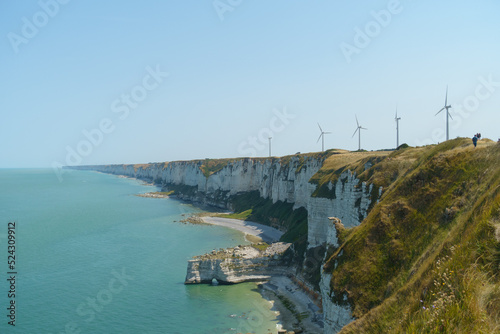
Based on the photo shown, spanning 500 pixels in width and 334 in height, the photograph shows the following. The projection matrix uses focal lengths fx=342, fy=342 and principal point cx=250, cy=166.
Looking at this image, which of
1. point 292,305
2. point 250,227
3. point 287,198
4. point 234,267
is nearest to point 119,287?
point 234,267

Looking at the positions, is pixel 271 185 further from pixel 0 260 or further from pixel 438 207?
pixel 438 207

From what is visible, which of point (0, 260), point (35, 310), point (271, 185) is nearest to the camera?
point (35, 310)

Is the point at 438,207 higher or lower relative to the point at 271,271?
higher

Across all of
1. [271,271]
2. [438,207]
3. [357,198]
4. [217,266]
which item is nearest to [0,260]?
[217,266]

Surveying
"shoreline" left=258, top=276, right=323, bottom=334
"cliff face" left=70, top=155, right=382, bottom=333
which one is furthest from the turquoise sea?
"cliff face" left=70, top=155, right=382, bottom=333

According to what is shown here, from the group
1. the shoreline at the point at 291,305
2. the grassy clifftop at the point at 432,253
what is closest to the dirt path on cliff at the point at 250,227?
the shoreline at the point at 291,305
